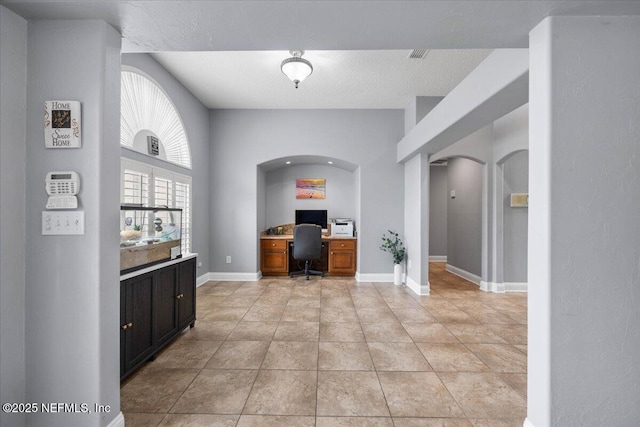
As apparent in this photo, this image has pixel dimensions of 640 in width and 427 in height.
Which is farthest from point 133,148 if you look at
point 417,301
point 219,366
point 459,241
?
point 459,241

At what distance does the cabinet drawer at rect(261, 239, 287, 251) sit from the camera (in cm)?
558

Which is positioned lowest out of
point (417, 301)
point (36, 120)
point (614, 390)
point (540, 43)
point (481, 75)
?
point (417, 301)

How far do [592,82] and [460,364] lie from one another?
2.14 m

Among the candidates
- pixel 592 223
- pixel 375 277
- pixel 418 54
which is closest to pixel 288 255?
pixel 375 277

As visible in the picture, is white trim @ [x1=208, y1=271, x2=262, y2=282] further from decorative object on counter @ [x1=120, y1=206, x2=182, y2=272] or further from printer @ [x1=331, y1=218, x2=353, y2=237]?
decorative object on counter @ [x1=120, y1=206, x2=182, y2=272]

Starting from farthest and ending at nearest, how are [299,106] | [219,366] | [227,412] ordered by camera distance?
1. [299,106]
2. [219,366]
3. [227,412]

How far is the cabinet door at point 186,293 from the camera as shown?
286cm

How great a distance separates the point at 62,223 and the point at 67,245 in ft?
0.39

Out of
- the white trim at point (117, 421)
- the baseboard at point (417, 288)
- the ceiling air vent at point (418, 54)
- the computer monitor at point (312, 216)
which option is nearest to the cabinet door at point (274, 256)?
the computer monitor at point (312, 216)

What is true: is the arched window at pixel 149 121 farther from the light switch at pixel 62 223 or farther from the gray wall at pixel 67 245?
the light switch at pixel 62 223

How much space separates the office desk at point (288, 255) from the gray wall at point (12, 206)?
4094mm

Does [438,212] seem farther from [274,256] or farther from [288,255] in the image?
[274,256]

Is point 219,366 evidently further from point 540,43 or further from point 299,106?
point 299,106

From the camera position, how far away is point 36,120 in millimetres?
1521
